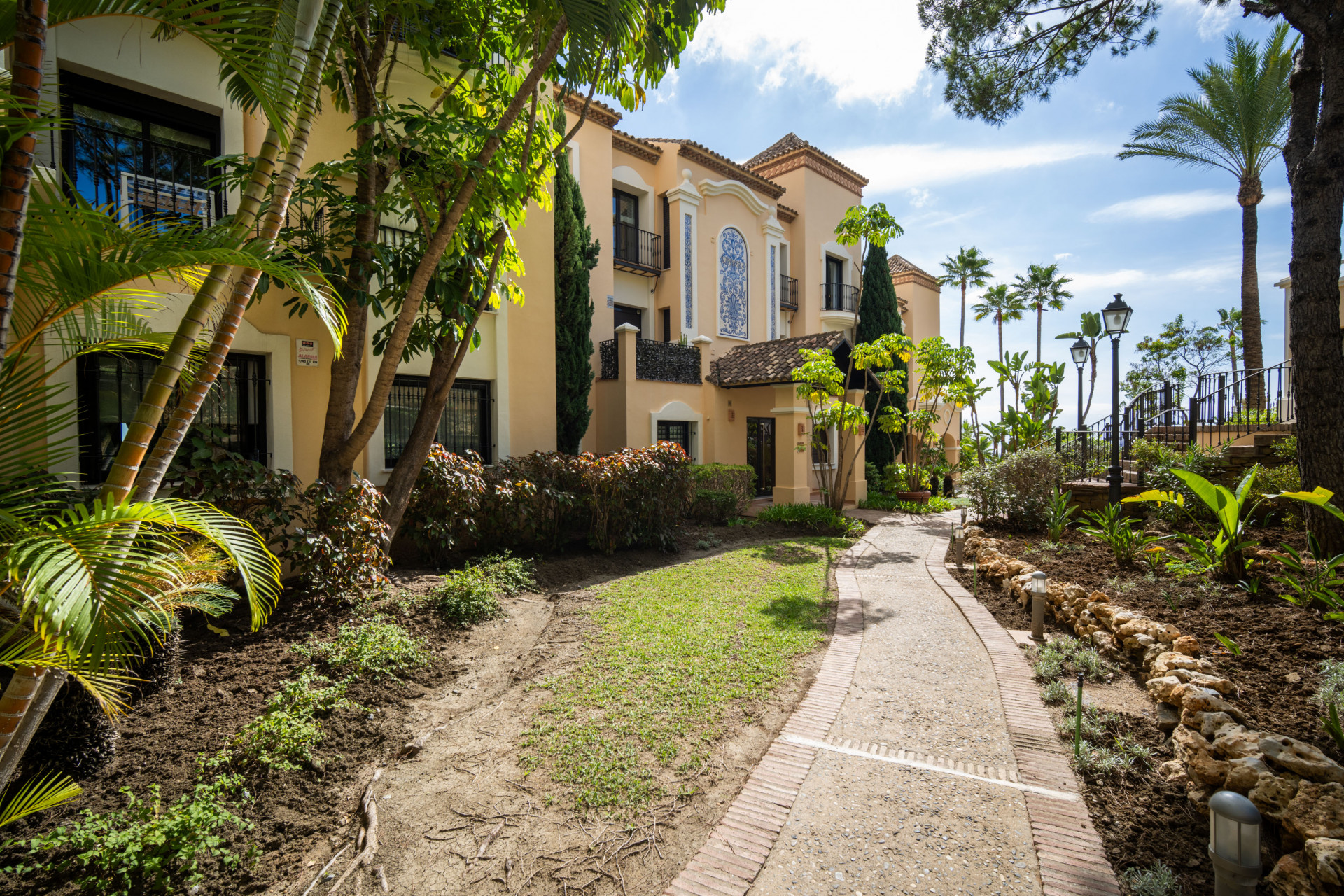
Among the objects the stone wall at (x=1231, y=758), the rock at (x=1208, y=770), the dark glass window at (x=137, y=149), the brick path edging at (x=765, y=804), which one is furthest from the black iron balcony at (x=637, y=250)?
the rock at (x=1208, y=770)

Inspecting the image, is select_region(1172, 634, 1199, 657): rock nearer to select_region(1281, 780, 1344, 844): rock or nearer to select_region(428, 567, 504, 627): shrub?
select_region(1281, 780, 1344, 844): rock

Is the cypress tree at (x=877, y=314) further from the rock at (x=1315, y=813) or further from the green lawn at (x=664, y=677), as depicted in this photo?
the rock at (x=1315, y=813)

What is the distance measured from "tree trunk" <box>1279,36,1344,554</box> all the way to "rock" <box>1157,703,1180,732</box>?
297 cm

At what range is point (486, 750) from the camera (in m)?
3.58

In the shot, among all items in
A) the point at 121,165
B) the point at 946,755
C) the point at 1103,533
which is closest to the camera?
the point at 946,755

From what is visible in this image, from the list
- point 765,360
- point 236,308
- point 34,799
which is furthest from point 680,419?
point 34,799

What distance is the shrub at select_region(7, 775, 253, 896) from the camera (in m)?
2.41

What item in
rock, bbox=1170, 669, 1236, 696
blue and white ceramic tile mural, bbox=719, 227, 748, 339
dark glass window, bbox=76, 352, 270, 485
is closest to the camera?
rock, bbox=1170, 669, 1236, 696

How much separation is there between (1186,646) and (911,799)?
2.45 m

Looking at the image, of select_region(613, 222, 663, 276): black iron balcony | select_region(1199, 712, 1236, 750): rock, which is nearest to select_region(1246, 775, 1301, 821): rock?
select_region(1199, 712, 1236, 750): rock

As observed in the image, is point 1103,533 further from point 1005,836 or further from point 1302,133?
point 1005,836

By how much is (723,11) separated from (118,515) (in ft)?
21.6

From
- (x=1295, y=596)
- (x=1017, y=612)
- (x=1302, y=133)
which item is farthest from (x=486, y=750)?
(x=1302, y=133)

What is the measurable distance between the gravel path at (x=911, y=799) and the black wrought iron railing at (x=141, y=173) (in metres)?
7.51
